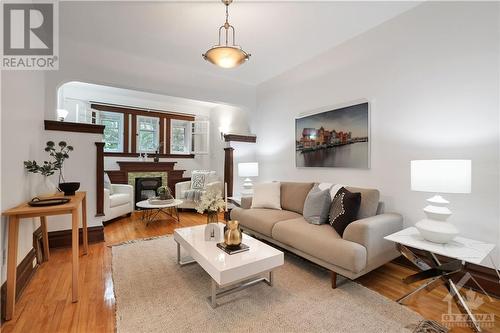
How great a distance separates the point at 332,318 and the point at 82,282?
2.22 meters

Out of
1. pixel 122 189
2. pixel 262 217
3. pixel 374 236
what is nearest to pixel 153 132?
pixel 122 189

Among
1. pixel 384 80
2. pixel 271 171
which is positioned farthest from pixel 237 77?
pixel 384 80

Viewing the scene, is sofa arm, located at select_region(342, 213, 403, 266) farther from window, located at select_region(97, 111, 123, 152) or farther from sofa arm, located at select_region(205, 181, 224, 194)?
window, located at select_region(97, 111, 123, 152)

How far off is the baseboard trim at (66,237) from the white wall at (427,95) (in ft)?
11.1

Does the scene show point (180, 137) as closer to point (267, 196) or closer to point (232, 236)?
point (267, 196)

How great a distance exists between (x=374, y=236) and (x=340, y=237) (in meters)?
0.29

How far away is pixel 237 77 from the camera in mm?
4383

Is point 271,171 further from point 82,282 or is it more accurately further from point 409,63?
point 82,282

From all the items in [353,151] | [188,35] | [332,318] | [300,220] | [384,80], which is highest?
[188,35]

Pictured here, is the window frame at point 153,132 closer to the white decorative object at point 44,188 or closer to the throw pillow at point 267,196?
the white decorative object at point 44,188

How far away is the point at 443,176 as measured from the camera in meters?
1.68

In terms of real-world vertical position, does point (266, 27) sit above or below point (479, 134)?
above

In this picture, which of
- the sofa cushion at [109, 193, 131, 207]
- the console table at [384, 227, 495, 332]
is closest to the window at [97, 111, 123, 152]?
the sofa cushion at [109, 193, 131, 207]

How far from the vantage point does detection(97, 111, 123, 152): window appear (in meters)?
5.24
